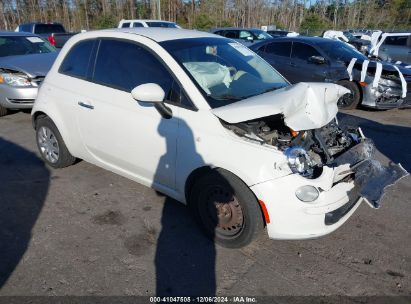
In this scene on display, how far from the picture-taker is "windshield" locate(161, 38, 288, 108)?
3.31 m

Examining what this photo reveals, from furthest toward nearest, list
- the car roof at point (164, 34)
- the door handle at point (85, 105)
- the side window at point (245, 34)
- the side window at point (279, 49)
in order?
the side window at point (245, 34)
the side window at point (279, 49)
the door handle at point (85, 105)
the car roof at point (164, 34)

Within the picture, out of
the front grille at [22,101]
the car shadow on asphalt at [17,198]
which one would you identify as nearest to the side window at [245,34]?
the front grille at [22,101]

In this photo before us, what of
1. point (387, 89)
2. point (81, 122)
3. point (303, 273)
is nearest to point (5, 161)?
point (81, 122)

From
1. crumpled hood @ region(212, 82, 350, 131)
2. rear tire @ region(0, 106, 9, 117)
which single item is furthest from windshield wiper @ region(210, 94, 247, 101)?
rear tire @ region(0, 106, 9, 117)

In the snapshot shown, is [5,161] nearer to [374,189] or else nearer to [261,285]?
[261,285]

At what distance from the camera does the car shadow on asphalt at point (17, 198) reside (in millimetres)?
3138

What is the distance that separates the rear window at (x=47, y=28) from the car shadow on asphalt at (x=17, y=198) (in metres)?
12.8

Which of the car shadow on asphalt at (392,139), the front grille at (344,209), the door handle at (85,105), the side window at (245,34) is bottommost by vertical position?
the car shadow on asphalt at (392,139)

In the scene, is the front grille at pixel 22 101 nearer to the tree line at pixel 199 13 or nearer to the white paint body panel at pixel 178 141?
the white paint body panel at pixel 178 141

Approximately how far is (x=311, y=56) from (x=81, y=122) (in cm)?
643

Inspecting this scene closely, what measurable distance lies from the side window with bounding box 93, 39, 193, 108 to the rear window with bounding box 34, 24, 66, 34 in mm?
14899

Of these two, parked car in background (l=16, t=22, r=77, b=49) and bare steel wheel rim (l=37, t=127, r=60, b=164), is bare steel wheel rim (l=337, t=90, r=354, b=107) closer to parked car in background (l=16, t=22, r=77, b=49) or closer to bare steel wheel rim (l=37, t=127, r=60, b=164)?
bare steel wheel rim (l=37, t=127, r=60, b=164)

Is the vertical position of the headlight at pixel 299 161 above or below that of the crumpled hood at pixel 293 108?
below

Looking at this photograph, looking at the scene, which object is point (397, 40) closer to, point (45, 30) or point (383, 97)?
point (383, 97)
